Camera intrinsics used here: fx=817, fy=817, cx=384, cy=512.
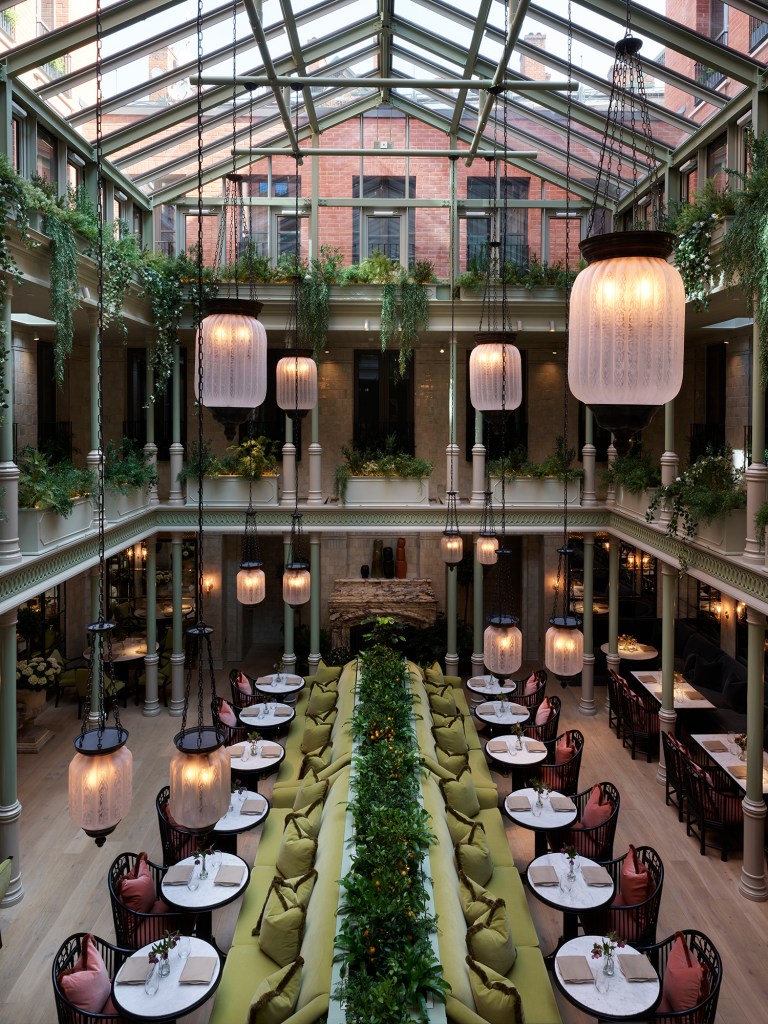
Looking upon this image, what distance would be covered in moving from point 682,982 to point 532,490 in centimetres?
915

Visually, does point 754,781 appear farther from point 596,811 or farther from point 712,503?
point 712,503

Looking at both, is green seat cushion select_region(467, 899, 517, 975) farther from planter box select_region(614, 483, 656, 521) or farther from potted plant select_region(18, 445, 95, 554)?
planter box select_region(614, 483, 656, 521)

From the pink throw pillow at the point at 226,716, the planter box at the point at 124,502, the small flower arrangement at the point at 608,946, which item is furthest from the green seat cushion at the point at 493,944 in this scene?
the planter box at the point at 124,502

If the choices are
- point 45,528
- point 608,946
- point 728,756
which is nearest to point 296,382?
point 45,528

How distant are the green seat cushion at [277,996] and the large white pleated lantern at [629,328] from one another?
5.06 m

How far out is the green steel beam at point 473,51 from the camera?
394 inches

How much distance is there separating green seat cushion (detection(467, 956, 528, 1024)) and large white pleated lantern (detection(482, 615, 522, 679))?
10.2ft

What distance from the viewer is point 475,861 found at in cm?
775

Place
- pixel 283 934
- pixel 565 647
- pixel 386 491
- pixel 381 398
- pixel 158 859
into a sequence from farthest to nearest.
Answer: pixel 381 398, pixel 386 491, pixel 158 859, pixel 565 647, pixel 283 934

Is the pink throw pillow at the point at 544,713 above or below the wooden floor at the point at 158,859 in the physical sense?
above

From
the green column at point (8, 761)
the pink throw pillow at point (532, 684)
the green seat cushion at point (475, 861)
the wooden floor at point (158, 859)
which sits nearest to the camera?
the wooden floor at point (158, 859)

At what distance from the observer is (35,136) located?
9.62 meters

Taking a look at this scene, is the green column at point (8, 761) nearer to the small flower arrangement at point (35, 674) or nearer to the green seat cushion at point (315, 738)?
the green seat cushion at point (315, 738)

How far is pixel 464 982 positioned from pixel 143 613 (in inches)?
485
